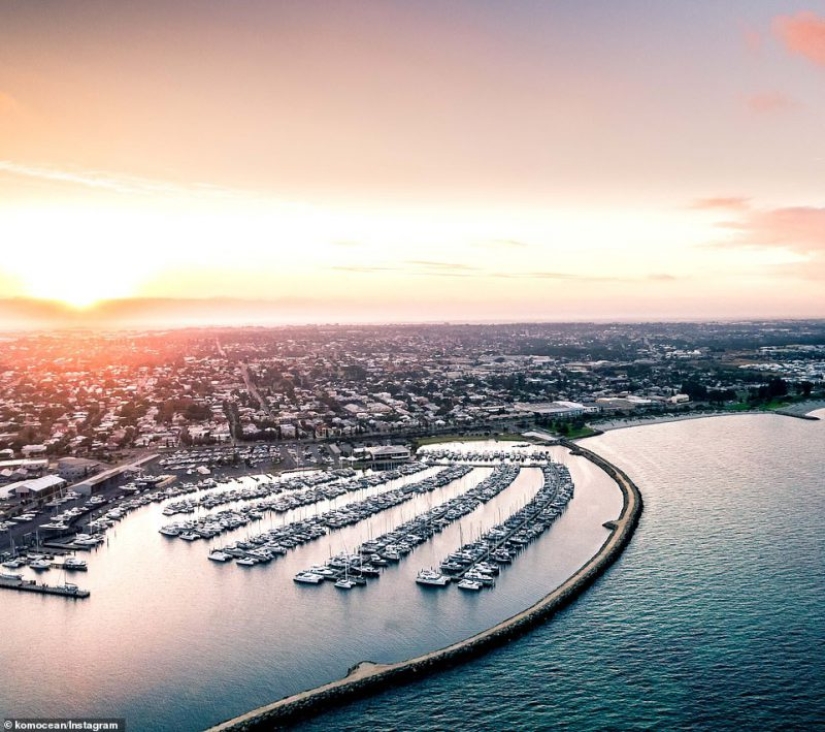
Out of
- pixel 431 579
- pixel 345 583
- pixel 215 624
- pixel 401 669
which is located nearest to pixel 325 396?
pixel 345 583

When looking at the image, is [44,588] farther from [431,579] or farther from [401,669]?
[401,669]

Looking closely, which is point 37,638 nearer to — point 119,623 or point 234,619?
point 119,623

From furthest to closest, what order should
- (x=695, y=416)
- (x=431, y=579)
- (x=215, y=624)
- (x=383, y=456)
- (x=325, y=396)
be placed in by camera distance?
(x=325, y=396) < (x=695, y=416) < (x=383, y=456) < (x=431, y=579) < (x=215, y=624)

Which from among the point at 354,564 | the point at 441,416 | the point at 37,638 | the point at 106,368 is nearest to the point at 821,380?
the point at 441,416

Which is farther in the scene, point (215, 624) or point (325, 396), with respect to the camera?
point (325, 396)

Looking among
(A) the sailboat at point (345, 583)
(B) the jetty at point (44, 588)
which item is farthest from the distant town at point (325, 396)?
(A) the sailboat at point (345, 583)

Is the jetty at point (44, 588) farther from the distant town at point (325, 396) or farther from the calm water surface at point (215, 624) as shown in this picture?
the distant town at point (325, 396)

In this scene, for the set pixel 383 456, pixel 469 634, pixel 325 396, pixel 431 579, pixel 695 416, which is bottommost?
pixel 469 634
